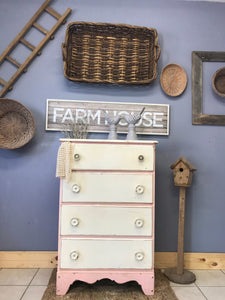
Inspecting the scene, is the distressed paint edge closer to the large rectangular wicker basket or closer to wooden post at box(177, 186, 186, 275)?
wooden post at box(177, 186, 186, 275)

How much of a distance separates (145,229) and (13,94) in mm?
1642

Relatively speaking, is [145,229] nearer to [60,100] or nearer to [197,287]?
[197,287]

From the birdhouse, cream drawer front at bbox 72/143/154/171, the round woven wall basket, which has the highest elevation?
the round woven wall basket

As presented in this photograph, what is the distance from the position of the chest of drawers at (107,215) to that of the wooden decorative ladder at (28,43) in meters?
0.94

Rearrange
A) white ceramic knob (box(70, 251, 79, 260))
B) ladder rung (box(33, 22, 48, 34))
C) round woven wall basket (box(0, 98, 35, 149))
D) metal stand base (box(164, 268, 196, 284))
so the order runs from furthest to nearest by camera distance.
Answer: ladder rung (box(33, 22, 48, 34)) → round woven wall basket (box(0, 98, 35, 149)) → metal stand base (box(164, 268, 196, 284)) → white ceramic knob (box(70, 251, 79, 260))

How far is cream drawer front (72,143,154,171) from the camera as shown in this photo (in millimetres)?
1705

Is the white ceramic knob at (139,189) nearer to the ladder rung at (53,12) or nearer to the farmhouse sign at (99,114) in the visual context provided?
the farmhouse sign at (99,114)

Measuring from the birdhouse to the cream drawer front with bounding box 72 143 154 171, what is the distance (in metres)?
0.37

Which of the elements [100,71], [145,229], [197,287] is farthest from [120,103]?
[197,287]

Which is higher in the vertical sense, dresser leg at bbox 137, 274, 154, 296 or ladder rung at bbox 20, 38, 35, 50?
ladder rung at bbox 20, 38, 35, 50

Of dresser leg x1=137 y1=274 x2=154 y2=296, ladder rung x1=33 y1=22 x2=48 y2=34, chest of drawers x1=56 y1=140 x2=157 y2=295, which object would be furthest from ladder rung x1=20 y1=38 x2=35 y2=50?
dresser leg x1=137 y1=274 x2=154 y2=296

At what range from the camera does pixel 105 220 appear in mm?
1696

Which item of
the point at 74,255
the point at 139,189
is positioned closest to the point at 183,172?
the point at 139,189

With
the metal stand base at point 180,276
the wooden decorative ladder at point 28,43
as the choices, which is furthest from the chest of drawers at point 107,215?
the wooden decorative ladder at point 28,43
